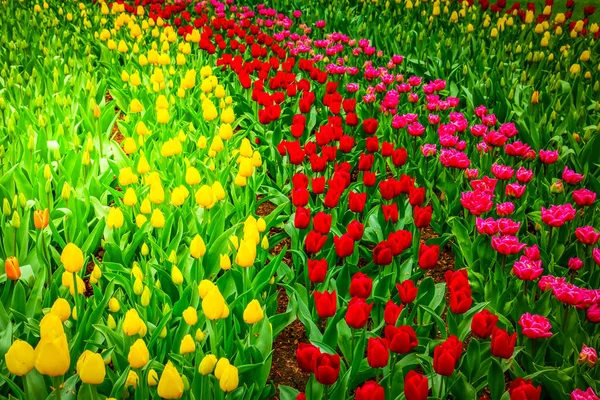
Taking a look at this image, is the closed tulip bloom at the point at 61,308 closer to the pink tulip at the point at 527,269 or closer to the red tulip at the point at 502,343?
the red tulip at the point at 502,343

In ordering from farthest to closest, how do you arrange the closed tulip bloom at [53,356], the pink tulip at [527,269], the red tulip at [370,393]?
the pink tulip at [527,269] → the red tulip at [370,393] → the closed tulip bloom at [53,356]

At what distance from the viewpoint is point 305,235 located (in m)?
3.00

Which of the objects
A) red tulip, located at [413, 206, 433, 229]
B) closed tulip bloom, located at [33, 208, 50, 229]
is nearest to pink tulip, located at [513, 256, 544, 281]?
red tulip, located at [413, 206, 433, 229]

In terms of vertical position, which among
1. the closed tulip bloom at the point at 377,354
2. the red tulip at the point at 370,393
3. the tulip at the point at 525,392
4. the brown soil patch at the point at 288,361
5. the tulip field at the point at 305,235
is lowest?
the brown soil patch at the point at 288,361

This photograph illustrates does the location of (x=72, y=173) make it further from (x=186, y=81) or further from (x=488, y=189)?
(x=488, y=189)

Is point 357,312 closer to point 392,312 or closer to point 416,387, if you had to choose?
point 392,312

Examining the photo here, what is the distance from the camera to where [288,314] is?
2.46 meters

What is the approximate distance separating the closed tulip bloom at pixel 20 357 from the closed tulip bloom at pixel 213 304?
513 mm

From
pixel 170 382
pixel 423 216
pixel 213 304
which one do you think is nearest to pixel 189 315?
pixel 213 304

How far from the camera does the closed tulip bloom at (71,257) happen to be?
6.43ft

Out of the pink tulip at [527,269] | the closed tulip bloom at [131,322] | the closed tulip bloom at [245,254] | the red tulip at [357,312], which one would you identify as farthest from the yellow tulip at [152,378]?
the pink tulip at [527,269]

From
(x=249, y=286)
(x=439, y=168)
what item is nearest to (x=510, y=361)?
(x=249, y=286)

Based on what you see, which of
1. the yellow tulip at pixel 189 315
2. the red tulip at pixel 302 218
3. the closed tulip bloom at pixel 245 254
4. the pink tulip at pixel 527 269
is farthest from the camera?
the red tulip at pixel 302 218

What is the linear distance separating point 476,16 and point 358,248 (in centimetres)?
461
